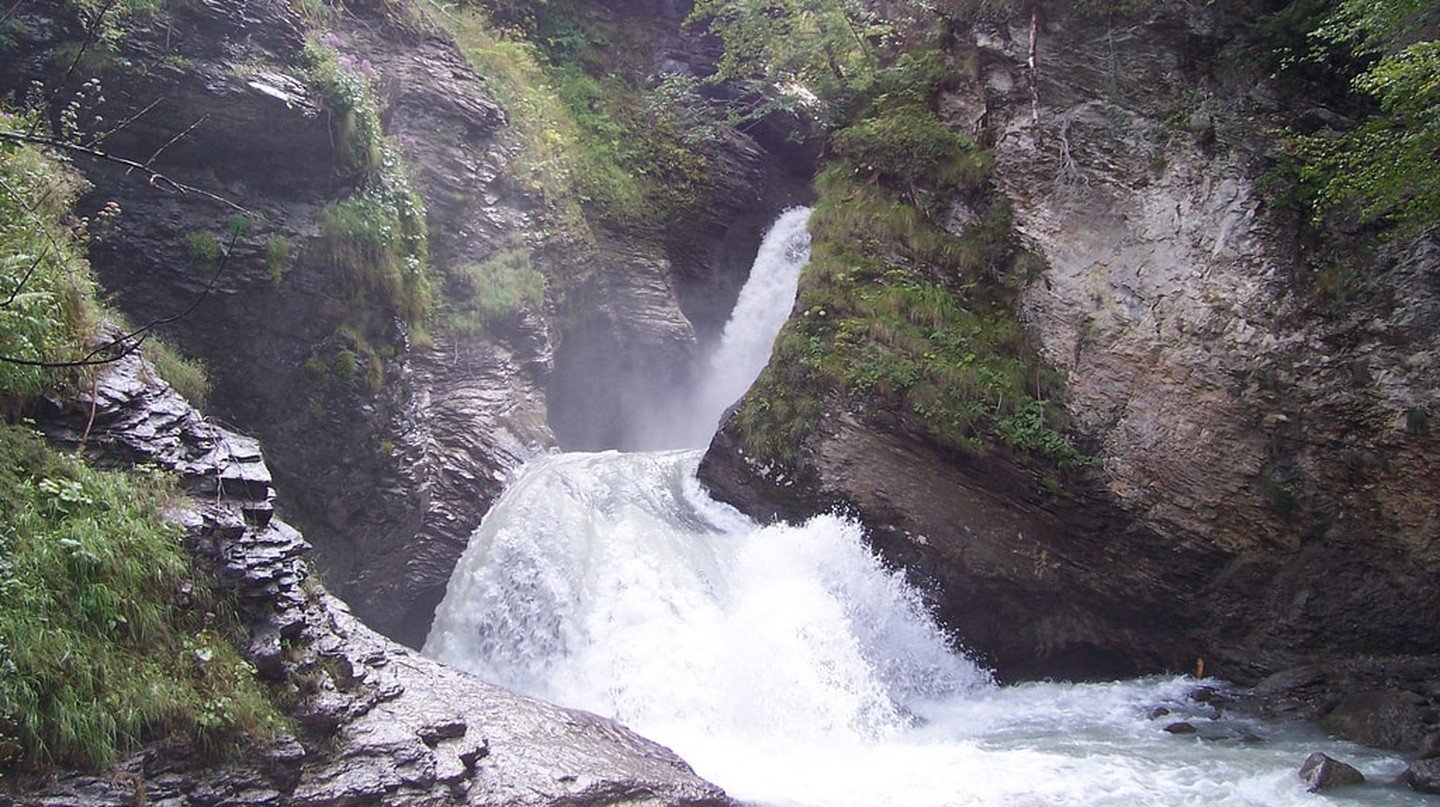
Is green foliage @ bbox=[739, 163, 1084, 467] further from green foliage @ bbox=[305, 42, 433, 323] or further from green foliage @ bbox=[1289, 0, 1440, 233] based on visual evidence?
green foliage @ bbox=[305, 42, 433, 323]

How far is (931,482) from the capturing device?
11250 mm

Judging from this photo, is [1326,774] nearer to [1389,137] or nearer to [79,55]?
[1389,137]

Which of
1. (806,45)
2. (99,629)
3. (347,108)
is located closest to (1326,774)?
(99,629)

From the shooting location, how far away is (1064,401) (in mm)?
11289

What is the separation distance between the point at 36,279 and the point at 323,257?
4.44 metres

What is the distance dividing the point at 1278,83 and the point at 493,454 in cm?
1163

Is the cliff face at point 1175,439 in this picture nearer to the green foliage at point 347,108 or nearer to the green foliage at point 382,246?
the green foliage at point 382,246

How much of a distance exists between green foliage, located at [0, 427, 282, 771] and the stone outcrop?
0.19 metres

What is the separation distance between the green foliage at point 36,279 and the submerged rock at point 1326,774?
995 cm

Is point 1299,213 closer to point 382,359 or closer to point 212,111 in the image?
point 382,359

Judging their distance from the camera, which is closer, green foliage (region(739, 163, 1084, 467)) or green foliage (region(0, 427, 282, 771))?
green foliage (region(0, 427, 282, 771))

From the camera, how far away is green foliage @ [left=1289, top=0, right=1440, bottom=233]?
8.16 m

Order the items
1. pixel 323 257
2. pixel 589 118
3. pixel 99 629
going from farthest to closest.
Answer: pixel 589 118 → pixel 323 257 → pixel 99 629

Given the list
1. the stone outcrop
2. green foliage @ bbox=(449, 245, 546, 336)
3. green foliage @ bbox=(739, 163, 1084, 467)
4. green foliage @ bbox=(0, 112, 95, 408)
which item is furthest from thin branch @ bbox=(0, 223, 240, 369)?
green foliage @ bbox=(739, 163, 1084, 467)
